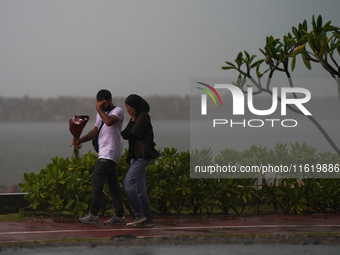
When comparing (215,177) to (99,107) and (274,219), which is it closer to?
(274,219)

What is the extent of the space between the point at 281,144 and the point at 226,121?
3.78 feet

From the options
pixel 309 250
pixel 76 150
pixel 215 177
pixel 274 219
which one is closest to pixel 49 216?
pixel 76 150

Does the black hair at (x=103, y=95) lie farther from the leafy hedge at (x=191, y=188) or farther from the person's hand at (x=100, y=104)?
the leafy hedge at (x=191, y=188)

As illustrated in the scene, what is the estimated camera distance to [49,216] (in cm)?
790

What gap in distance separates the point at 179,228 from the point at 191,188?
1.35 meters

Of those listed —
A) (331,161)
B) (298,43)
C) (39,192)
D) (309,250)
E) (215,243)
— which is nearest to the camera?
(309,250)

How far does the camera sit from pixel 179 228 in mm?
6871

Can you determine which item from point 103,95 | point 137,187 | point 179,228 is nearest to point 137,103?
point 103,95

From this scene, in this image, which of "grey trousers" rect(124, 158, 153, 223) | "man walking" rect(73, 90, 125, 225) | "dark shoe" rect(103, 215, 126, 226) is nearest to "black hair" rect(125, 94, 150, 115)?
"man walking" rect(73, 90, 125, 225)

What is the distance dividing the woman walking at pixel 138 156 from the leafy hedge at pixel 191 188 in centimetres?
93

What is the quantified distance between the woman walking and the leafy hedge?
93 cm

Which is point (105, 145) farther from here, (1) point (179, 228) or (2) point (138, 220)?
(1) point (179, 228)

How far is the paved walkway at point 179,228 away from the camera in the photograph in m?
6.28

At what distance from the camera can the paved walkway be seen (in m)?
6.28
